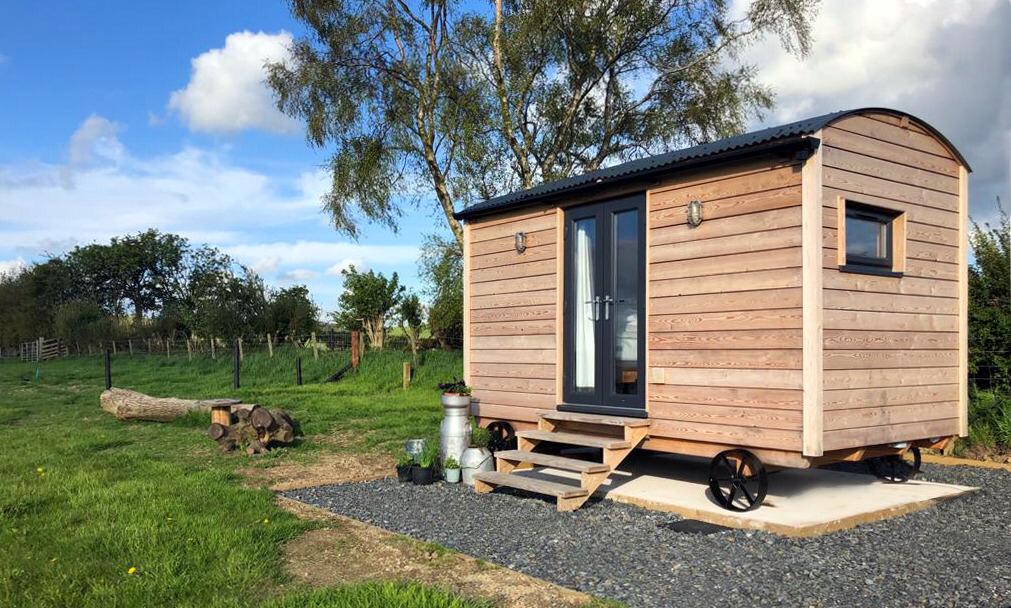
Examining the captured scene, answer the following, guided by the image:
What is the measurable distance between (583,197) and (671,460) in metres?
2.92

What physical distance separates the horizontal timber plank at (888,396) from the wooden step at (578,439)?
1642mm

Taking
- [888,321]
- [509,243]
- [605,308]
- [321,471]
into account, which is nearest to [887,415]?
[888,321]

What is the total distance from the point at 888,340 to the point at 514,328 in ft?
11.4

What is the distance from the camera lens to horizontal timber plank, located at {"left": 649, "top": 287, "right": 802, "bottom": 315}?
18.5 feet

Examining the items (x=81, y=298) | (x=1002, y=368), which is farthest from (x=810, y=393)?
(x=81, y=298)

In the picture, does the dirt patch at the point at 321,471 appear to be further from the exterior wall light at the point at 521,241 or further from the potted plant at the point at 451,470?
the exterior wall light at the point at 521,241

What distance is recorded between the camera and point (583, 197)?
7355 millimetres

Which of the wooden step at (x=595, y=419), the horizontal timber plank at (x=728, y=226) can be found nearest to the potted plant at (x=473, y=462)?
the wooden step at (x=595, y=419)

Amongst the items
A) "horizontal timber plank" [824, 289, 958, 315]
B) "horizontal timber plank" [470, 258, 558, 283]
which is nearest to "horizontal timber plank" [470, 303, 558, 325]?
"horizontal timber plank" [470, 258, 558, 283]

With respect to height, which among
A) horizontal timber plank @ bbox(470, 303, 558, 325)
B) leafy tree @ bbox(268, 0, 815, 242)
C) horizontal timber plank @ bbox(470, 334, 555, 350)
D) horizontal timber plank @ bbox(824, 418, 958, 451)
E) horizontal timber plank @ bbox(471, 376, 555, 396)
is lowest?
horizontal timber plank @ bbox(824, 418, 958, 451)

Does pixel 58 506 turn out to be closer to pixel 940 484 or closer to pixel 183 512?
pixel 183 512

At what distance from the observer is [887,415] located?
6.14m

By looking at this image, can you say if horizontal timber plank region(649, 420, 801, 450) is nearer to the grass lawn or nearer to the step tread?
the step tread

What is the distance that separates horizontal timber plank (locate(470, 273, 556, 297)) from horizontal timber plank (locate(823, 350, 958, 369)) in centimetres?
→ 278
